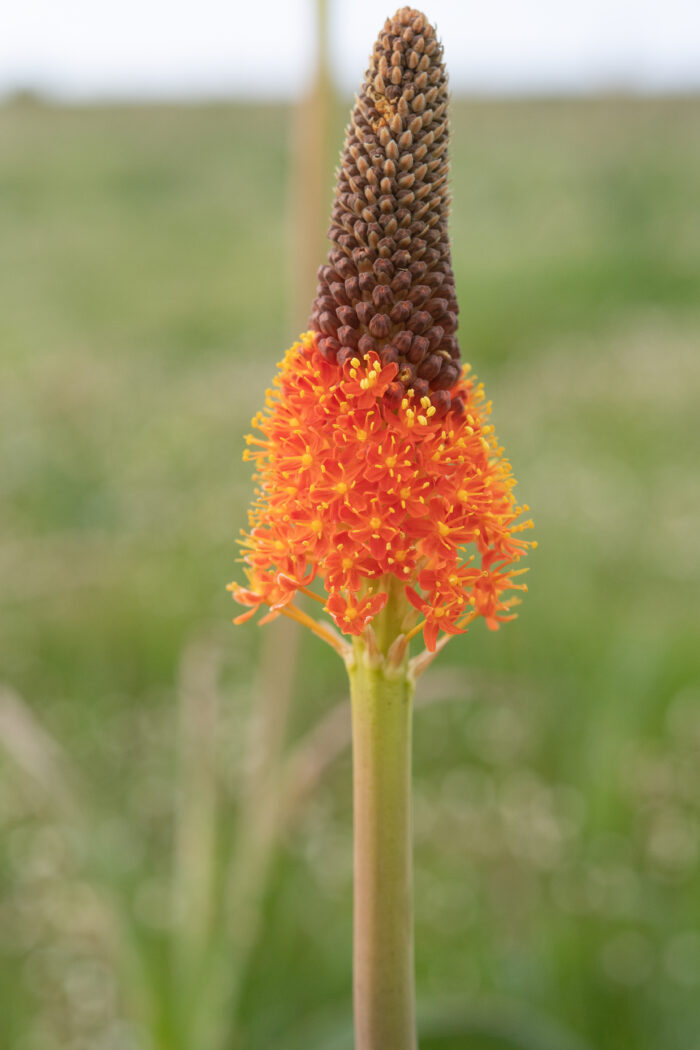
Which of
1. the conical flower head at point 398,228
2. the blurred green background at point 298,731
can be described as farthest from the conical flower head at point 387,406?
the blurred green background at point 298,731

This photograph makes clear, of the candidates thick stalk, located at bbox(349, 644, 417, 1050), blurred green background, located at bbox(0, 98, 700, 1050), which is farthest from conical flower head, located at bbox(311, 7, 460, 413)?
thick stalk, located at bbox(349, 644, 417, 1050)

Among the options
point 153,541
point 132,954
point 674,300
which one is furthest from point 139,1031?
point 674,300

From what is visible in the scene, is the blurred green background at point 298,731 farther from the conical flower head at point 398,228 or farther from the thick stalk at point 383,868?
the thick stalk at point 383,868

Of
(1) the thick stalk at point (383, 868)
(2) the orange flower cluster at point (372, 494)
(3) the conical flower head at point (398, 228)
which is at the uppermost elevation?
(3) the conical flower head at point (398, 228)

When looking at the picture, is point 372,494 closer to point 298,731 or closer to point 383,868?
point 383,868

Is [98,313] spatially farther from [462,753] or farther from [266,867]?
[266,867]

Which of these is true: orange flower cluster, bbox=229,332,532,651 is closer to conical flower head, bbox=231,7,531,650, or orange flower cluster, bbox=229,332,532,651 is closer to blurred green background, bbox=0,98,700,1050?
conical flower head, bbox=231,7,531,650

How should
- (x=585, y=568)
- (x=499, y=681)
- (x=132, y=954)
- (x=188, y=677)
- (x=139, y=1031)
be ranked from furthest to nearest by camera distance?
(x=585, y=568) → (x=499, y=681) → (x=188, y=677) → (x=139, y=1031) → (x=132, y=954)

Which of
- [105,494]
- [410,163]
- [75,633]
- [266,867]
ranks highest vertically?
[105,494]
